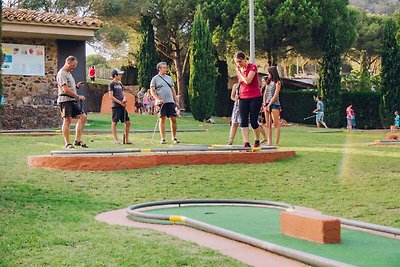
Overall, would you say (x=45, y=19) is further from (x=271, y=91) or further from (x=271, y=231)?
(x=271, y=231)

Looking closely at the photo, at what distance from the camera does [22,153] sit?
1286 cm

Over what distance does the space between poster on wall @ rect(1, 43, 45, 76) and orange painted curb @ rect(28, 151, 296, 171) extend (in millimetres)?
15076

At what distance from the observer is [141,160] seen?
1108 centimetres

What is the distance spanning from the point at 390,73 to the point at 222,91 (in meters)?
10.2

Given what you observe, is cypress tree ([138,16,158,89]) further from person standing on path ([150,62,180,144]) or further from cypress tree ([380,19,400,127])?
person standing on path ([150,62,180,144])

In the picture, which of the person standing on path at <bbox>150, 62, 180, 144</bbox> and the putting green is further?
the person standing on path at <bbox>150, 62, 180, 144</bbox>

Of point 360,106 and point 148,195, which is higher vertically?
point 360,106

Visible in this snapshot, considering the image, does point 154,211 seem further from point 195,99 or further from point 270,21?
point 270,21

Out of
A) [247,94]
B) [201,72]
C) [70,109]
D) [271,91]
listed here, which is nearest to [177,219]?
[247,94]

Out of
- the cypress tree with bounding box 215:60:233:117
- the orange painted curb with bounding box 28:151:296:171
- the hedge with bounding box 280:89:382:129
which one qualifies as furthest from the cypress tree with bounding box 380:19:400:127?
the orange painted curb with bounding box 28:151:296:171

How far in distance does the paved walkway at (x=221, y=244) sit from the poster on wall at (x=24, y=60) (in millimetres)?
18986

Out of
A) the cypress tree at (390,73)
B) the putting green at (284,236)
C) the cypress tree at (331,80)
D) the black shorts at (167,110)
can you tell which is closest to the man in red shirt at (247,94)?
the black shorts at (167,110)

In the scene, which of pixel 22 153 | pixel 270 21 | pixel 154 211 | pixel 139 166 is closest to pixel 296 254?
pixel 154 211

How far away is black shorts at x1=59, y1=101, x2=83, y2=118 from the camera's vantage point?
12.4 m
